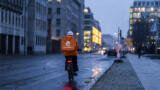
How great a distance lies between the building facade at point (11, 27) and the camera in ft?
192

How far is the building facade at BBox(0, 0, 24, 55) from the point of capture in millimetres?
58531

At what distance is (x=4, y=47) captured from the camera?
5903cm

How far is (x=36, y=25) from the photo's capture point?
77938 millimetres

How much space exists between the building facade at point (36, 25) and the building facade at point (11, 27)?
5588mm

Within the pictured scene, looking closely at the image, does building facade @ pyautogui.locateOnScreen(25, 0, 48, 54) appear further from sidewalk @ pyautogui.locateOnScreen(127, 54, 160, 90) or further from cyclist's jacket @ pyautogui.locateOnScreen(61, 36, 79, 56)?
cyclist's jacket @ pyautogui.locateOnScreen(61, 36, 79, 56)

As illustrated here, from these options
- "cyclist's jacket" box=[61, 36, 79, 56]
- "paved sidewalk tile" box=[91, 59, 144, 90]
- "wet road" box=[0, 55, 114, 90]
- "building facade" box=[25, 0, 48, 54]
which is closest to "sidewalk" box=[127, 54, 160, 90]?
"paved sidewalk tile" box=[91, 59, 144, 90]

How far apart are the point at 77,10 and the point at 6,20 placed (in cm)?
8193

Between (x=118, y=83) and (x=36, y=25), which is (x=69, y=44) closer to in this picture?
(x=118, y=83)

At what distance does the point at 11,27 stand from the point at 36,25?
1504 cm

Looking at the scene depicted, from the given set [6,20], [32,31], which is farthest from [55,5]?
[6,20]

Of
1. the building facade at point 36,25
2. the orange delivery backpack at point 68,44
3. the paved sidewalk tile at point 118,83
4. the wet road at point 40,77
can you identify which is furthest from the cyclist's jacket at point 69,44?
the building facade at point 36,25

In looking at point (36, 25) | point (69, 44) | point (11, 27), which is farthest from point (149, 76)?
point (36, 25)

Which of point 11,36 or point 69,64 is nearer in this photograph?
point 69,64

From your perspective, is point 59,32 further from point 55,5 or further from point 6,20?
point 6,20
